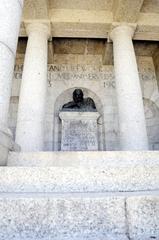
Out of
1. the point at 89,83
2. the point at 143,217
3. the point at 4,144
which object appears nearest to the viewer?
the point at 143,217

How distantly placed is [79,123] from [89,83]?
2741 mm

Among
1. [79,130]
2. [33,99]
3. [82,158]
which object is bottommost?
[82,158]

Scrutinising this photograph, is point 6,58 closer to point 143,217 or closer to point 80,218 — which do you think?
point 80,218

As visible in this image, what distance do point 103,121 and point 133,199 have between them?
8.97 metres

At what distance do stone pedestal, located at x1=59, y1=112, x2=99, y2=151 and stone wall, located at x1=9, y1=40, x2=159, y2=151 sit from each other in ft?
2.21

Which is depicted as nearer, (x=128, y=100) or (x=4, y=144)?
(x=4, y=144)

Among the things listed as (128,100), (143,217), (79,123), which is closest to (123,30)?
(128,100)

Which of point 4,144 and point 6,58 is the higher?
point 6,58

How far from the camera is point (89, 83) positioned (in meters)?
11.7

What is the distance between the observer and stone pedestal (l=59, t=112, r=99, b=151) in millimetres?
9883

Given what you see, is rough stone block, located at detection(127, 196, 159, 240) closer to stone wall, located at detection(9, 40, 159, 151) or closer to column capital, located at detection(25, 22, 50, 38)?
column capital, located at detection(25, 22, 50, 38)

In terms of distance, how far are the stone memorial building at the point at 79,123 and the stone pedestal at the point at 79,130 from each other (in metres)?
0.05

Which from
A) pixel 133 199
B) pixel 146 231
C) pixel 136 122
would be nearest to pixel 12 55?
pixel 133 199

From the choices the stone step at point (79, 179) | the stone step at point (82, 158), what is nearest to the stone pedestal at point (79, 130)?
the stone step at point (82, 158)
